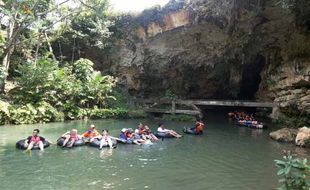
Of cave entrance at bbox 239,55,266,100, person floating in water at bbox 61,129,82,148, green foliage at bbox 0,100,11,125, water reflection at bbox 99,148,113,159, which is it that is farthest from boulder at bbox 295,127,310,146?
green foliage at bbox 0,100,11,125

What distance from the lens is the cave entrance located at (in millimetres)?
31319

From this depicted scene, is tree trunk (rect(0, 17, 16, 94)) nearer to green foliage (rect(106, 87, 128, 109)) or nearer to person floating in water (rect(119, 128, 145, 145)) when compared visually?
green foliage (rect(106, 87, 128, 109))

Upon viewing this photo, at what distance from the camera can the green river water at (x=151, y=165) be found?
10.1m

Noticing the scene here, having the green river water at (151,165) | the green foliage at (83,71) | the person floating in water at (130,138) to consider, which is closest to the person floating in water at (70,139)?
the green river water at (151,165)

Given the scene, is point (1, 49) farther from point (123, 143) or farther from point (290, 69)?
point (290, 69)

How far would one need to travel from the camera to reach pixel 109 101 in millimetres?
28859

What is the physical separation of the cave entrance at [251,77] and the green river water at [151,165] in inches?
554

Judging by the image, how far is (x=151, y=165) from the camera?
40.9 ft

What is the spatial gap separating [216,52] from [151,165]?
61.9 ft

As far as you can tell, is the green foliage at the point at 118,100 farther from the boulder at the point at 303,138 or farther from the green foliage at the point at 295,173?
the green foliage at the point at 295,173

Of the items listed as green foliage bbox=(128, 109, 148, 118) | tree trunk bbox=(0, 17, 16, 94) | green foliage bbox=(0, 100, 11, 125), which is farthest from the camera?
green foliage bbox=(128, 109, 148, 118)

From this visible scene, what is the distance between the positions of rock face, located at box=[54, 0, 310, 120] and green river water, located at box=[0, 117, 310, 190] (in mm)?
9029

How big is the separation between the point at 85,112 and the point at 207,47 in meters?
11.5

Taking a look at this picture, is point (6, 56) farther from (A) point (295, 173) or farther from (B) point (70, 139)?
(A) point (295, 173)
